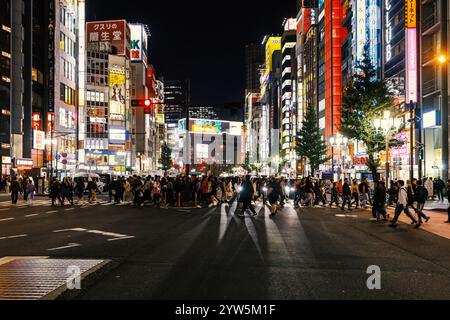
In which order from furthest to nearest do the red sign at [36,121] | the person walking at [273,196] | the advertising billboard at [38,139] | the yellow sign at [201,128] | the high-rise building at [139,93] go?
the yellow sign at [201,128]
the high-rise building at [139,93]
the red sign at [36,121]
the advertising billboard at [38,139]
the person walking at [273,196]

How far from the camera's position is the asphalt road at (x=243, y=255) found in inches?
272

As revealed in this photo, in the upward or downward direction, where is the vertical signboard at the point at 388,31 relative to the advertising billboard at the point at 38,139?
upward

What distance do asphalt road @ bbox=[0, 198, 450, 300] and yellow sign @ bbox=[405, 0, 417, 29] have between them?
29.2 m

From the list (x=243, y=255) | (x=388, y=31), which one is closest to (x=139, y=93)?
(x=388, y=31)

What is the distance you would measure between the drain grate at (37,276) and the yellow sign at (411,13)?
129ft

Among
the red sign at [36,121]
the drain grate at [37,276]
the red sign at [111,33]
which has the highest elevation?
the red sign at [111,33]

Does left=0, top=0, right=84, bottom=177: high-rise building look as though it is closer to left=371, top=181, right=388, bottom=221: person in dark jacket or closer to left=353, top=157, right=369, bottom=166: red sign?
left=353, top=157, right=369, bottom=166: red sign

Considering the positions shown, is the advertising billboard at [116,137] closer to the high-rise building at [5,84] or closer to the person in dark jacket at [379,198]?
the high-rise building at [5,84]

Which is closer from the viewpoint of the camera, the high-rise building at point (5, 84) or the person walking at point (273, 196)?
the person walking at point (273, 196)

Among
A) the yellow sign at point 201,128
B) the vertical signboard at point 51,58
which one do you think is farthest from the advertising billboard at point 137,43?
the yellow sign at point 201,128
